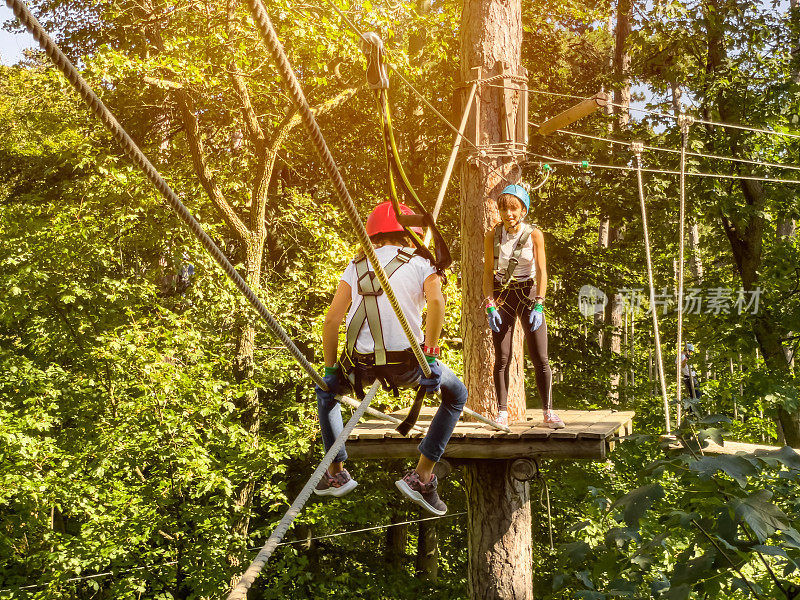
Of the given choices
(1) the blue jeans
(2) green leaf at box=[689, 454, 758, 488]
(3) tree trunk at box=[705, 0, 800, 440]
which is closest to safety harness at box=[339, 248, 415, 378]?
(1) the blue jeans

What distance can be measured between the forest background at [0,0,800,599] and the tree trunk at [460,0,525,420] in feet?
13.0

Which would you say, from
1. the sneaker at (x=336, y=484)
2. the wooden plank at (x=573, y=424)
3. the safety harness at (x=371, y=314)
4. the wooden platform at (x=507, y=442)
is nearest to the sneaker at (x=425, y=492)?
the sneaker at (x=336, y=484)

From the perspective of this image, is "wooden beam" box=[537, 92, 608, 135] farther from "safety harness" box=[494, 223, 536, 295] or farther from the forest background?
the forest background

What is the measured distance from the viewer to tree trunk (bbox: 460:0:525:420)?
6059mm

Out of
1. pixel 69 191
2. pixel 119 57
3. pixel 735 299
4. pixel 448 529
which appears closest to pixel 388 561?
pixel 448 529

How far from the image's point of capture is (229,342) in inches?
488

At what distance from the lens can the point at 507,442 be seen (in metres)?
5.19

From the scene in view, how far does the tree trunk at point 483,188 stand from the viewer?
19.9 ft

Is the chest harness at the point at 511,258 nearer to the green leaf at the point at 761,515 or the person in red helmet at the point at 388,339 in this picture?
the person in red helmet at the point at 388,339

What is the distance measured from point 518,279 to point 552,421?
1.01 meters

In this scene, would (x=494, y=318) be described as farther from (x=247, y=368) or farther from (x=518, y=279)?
(x=247, y=368)

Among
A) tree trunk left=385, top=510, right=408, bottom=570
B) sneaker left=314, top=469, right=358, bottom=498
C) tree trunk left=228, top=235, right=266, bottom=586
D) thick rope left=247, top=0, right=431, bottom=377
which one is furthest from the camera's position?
tree trunk left=385, top=510, right=408, bottom=570

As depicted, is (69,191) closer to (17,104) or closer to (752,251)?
(17,104)

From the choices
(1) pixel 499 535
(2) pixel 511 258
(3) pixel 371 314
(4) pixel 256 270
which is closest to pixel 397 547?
(4) pixel 256 270
